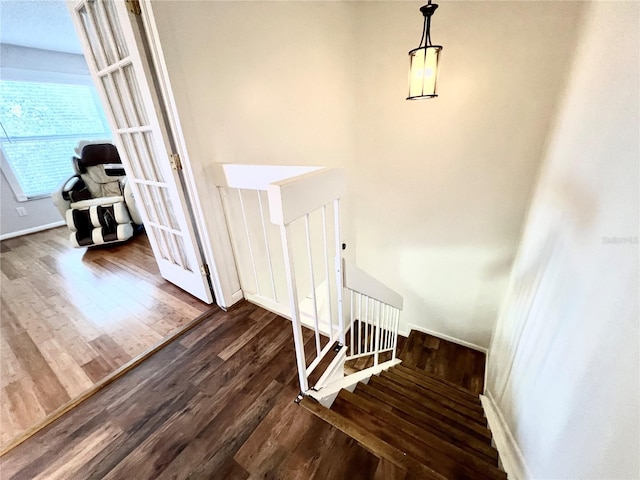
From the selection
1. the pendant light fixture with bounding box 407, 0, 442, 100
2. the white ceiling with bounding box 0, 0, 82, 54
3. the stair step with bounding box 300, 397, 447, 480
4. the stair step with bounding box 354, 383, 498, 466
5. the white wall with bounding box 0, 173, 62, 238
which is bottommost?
the stair step with bounding box 354, 383, 498, 466

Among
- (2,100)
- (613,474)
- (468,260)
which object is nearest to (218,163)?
(613,474)

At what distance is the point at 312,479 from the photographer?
974mm

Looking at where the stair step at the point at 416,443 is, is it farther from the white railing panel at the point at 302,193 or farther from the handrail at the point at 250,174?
the handrail at the point at 250,174

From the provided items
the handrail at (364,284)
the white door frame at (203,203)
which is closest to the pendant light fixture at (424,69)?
the handrail at (364,284)

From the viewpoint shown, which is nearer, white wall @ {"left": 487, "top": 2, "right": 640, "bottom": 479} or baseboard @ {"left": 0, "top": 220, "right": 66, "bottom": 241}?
white wall @ {"left": 487, "top": 2, "right": 640, "bottom": 479}

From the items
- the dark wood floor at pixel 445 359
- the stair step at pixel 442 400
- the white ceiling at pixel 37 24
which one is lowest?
the dark wood floor at pixel 445 359

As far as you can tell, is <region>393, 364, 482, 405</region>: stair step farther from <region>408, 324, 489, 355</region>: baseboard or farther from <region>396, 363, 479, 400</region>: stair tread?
<region>408, 324, 489, 355</region>: baseboard

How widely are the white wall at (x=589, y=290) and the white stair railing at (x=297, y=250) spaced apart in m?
0.91

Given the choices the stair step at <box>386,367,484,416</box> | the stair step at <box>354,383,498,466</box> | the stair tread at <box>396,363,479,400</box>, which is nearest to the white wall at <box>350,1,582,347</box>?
the stair tread at <box>396,363,479,400</box>

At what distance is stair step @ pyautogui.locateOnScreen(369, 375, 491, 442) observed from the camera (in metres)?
1.65

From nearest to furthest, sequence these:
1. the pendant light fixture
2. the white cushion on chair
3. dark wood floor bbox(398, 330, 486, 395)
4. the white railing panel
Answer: the white railing panel
the pendant light fixture
dark wood floor bbox(398, 330, 486, 395)
the white cushion on chair

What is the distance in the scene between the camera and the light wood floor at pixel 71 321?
1355mm

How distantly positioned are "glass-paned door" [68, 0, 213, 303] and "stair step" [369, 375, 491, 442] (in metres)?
1.52

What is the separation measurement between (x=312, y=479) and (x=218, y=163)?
1593 millimetres
